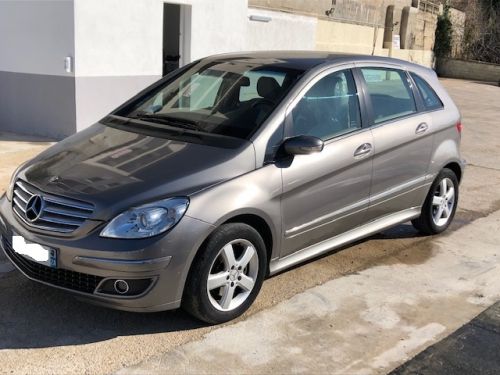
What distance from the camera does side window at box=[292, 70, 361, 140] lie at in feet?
14.7

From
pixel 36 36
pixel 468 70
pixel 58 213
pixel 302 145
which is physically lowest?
pixel 468 70

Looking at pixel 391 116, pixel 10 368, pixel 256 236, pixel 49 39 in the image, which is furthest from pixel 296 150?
pixel 49 39

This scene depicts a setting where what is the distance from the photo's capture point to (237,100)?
4.62 m

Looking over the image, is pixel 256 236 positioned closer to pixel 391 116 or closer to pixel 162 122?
pixel 162 122

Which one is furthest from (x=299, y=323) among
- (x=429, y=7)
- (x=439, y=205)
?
(x=429, y=7)

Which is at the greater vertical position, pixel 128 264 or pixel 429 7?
pixel 429 7


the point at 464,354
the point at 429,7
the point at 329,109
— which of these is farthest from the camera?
the point at 429,7

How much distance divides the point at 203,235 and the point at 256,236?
1.58 feet

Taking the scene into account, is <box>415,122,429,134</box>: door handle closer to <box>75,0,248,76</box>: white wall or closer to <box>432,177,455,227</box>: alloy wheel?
<box>432,177,455,227</box>: alloy wheel

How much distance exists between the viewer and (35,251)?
12.1 ft

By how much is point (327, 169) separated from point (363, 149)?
0.49 meters

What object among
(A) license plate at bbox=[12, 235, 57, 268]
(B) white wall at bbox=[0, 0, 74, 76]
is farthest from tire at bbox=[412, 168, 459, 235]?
(B) white wall at bbox=[0, 0, 74, 76]

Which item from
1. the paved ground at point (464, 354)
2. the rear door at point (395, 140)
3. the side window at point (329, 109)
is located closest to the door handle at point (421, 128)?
A: the rear door at point (395, 140)

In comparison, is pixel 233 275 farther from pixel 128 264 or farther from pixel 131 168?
pixel 131 168
